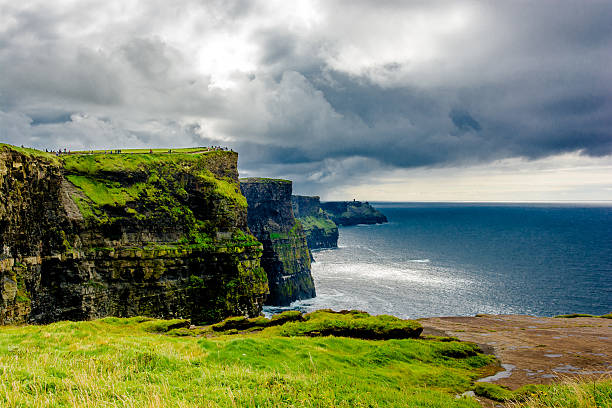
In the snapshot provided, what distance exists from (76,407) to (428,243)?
686 ft

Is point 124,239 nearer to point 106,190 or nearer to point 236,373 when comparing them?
point 106,190

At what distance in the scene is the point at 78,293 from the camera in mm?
45688

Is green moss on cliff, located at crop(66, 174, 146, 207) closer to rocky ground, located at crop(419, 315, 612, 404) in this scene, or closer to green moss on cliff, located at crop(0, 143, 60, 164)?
green moss on cliff, located at crop(0, 143, 60, 164)

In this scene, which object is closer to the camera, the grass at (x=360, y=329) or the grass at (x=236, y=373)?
the grass at (x=236, y=373)

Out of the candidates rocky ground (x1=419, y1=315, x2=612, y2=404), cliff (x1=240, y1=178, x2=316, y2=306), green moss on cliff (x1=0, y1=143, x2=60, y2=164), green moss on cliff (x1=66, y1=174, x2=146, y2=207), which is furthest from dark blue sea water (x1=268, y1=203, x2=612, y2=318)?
green moss on cliff (x1=0, y1=143, x2=60, y2=164)

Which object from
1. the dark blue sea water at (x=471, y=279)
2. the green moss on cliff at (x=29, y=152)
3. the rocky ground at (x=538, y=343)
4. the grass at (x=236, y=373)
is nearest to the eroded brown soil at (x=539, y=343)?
the rocky ground at (x=538, y=343)

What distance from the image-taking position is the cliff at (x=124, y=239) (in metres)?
39.3

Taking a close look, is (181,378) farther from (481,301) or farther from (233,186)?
(481,301)

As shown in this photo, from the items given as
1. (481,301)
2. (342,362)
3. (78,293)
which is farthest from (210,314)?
(481,301)

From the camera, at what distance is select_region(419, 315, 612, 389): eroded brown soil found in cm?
1886

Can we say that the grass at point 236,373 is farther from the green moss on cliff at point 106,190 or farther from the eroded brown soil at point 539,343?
the green moss on cliff at point 106,190

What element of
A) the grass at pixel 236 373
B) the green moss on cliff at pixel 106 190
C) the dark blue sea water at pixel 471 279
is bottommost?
the dark blue sea water at pixel 471 279

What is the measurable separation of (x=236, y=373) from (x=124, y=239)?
48170 mm

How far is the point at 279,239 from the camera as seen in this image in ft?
365
